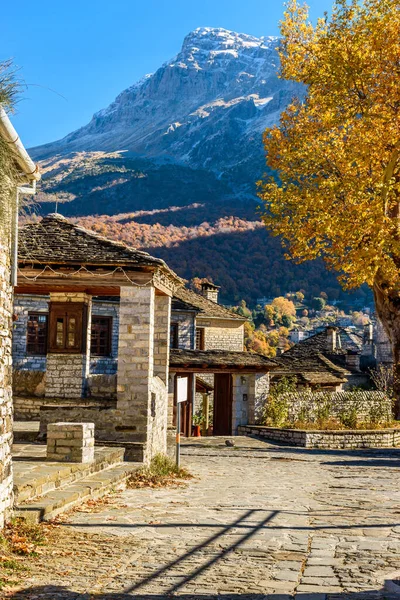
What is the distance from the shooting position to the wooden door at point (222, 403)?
93.0 ft

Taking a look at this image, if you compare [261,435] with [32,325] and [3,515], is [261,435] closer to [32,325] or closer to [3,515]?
[32,325]

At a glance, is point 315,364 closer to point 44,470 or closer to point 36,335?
point 36,335

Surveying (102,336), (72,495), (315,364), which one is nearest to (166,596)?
(72,495)

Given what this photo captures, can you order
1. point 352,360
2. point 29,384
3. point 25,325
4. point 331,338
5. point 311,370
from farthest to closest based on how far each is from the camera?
point 331,338
point 352,360
point 311,370
point 25,325
point 29,384

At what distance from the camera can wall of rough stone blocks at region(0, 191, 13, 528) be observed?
7.09 meters

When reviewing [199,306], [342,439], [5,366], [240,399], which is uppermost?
[199,306]

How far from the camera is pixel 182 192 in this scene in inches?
5615

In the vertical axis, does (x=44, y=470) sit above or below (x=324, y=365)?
below

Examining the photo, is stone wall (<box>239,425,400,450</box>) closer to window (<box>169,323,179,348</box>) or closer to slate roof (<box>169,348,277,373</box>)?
slate roof (<box>169,348,277,373</box>)

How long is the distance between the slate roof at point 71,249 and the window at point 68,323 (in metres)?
1.75

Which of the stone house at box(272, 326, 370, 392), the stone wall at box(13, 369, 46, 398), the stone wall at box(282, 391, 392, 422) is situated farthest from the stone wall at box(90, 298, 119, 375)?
the stone wall at box(13, 369, 46, 398)

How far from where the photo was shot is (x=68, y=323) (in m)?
16.0

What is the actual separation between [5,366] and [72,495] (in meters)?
2.30

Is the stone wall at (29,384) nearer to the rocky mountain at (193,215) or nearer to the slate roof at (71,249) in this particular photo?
the slate roof at (71,249)
